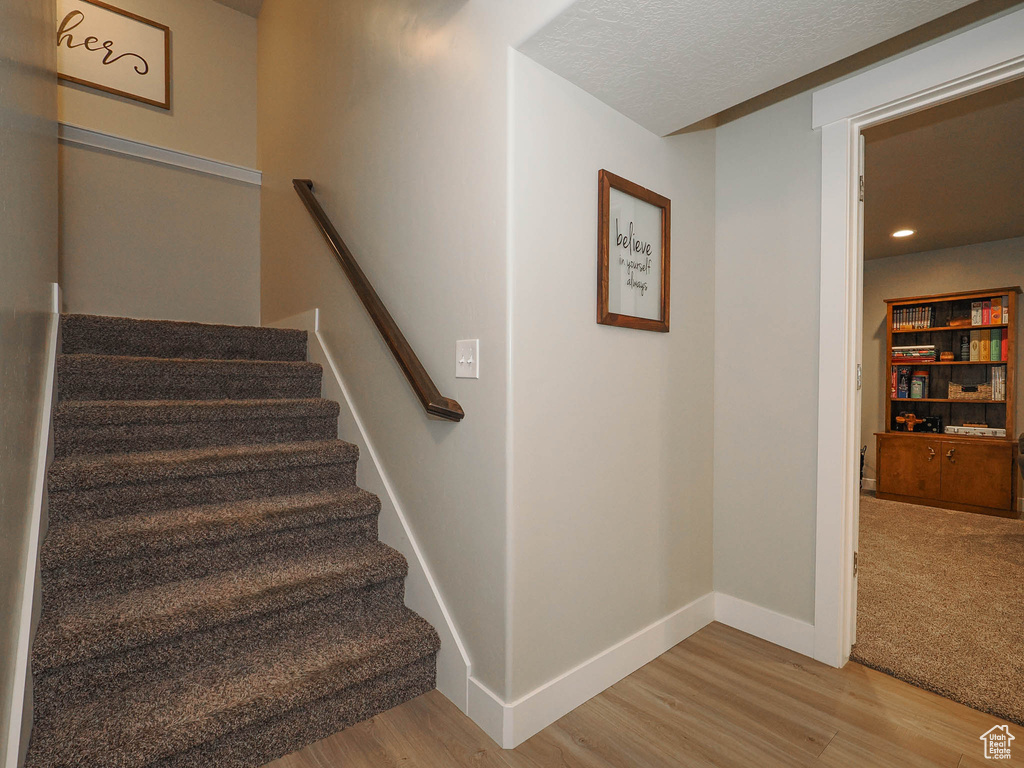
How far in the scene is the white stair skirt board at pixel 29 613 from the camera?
1.16 meters

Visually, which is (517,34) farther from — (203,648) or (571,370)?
(203,648)

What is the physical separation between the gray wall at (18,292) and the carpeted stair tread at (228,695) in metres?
0.21

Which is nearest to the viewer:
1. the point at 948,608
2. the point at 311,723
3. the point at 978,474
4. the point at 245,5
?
the point at 311,723

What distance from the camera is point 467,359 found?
1749mm

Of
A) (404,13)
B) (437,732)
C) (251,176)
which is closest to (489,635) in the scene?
(437,732)

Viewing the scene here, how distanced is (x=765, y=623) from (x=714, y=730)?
2.38 ft

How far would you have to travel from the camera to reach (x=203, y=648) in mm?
1591

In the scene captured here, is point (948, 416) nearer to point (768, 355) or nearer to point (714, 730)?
point (768, 355)

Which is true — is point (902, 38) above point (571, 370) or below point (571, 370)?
above

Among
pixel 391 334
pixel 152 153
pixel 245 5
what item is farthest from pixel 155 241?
pixel 391 334

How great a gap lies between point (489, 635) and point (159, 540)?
42.1 inches

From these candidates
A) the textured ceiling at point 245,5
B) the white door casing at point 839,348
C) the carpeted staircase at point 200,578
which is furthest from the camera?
the textured ceiling at point 245,5

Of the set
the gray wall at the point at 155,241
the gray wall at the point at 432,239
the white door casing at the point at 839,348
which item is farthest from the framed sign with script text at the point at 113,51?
the white door casing at the point at 839,348

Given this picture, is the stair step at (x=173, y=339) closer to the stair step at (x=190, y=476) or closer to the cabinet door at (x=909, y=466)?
the stair step at (x=190, y=476)
